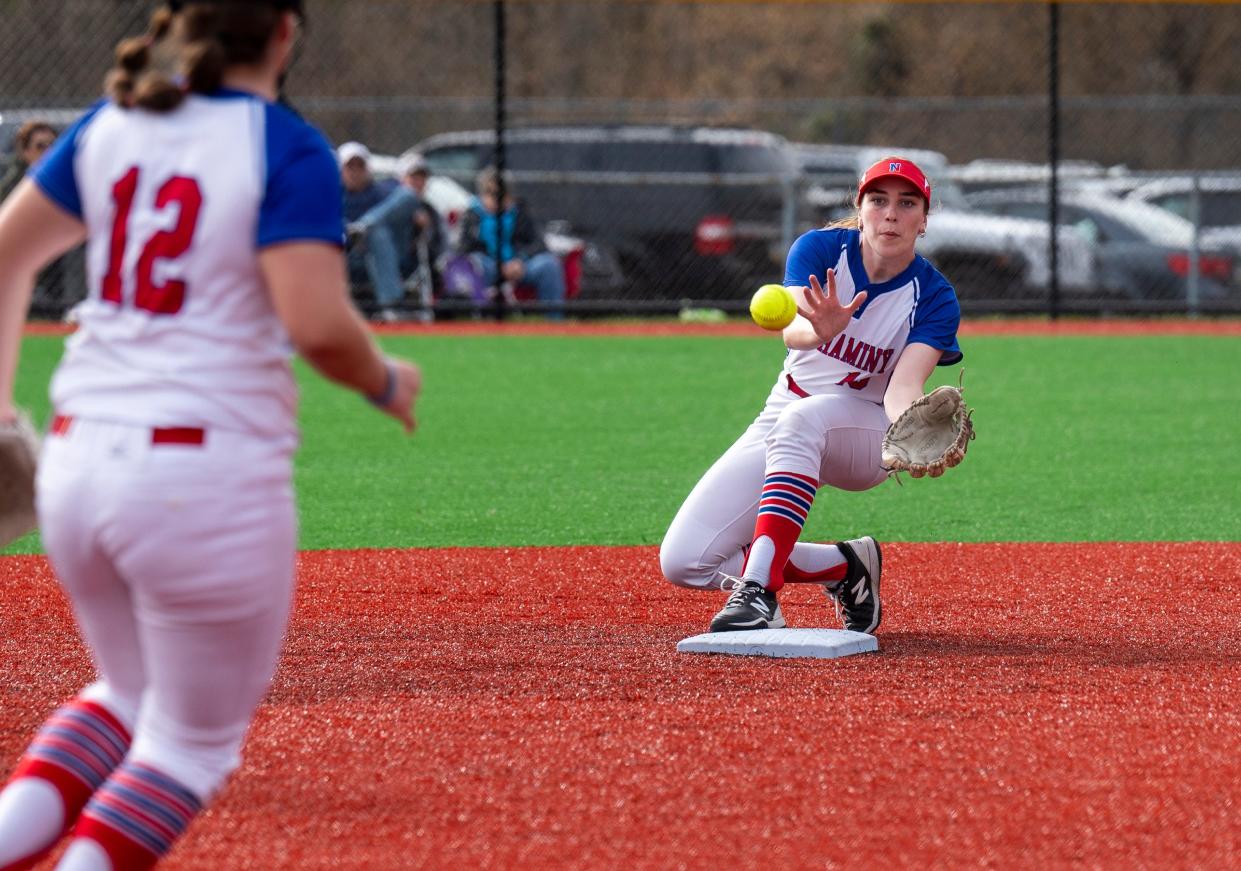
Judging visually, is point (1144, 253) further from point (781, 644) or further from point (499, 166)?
point (781, 644)

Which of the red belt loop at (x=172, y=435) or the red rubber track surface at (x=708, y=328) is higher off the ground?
the red belt loop at (x=172, y=435)

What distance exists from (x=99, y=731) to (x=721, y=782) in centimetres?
130

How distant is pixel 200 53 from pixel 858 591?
10.1 ft

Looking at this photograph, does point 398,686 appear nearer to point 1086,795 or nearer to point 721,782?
point 721,782

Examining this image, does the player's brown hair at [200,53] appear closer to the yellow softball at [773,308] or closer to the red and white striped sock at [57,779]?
the red and white striped sock at [57,779]

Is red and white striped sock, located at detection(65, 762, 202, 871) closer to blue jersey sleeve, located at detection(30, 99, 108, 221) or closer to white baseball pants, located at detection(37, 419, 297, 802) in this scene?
white baseball pants, located at detection(37, 419, 297, 802)

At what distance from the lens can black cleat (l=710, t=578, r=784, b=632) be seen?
480 centimetres

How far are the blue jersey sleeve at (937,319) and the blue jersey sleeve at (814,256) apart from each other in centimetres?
28

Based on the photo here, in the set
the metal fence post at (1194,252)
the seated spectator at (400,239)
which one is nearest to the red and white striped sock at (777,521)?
the seated spectator at (400,239)

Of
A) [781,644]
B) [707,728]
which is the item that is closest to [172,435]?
[707,728]

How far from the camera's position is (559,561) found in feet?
20.5

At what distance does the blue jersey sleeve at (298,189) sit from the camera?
2.38 metres

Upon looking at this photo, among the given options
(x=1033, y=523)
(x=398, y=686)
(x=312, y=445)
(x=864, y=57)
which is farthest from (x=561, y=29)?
(x=398, y=686)

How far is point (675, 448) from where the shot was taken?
895 cm
